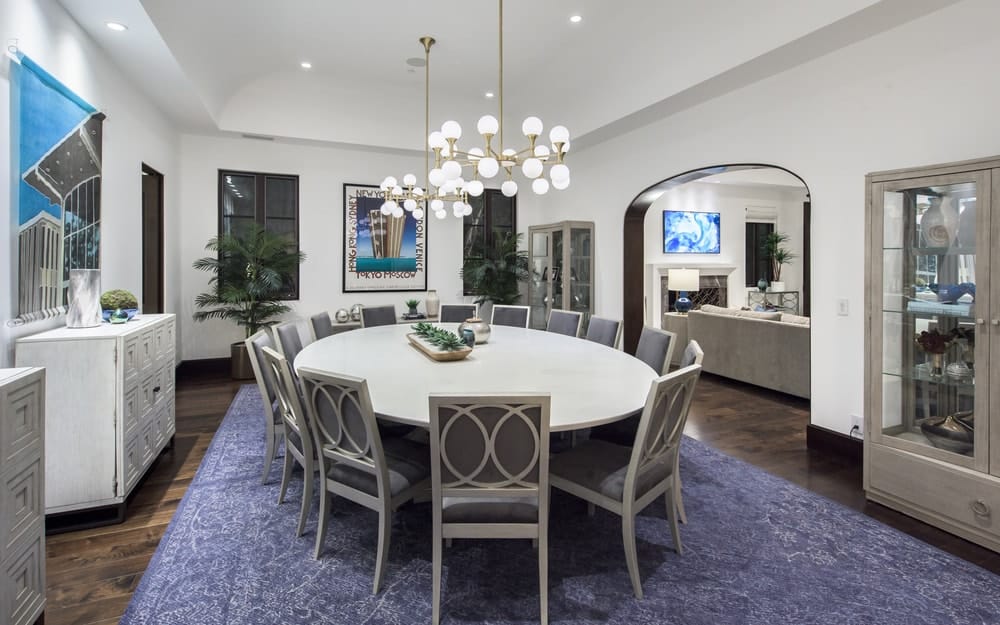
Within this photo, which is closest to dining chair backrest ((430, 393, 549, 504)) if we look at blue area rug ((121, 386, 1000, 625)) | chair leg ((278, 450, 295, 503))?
blue area rug ((121, 386, 1000, 625))

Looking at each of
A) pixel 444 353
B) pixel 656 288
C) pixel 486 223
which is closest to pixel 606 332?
pixel 444 353

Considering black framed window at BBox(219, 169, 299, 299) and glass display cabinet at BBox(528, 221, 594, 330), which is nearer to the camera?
glass display cabinet at BBox(528, 221, 594, 330)

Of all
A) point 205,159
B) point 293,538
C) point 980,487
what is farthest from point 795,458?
point 205,159

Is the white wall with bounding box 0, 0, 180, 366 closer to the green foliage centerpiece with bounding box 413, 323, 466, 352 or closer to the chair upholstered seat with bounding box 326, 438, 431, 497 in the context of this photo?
the chair upholstered seat with bounding box 326, 438, 431, 497

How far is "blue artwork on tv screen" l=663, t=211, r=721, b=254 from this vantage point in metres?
8.45

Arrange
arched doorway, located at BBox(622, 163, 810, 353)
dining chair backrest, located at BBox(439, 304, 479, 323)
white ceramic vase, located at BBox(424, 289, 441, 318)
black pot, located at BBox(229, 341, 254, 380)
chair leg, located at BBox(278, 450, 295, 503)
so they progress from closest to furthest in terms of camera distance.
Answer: chair leg, located at BBox(278, 450, 295, 503), dining chair backrest, located at BBox(439, 304, 479, 323), arched doorway, located at BBox(622, 163, 810, 353), black pot, located at BBox(229, 341, 254, 380), white ceramic vase, located at BBox(424, 289, 441, 318)

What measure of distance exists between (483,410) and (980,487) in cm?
242

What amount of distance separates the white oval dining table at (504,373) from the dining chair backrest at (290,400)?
0.15 m

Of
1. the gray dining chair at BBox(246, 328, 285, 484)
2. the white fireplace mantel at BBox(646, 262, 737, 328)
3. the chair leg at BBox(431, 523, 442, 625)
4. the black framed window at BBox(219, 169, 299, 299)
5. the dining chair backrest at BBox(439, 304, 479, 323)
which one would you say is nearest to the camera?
the chair leg at BBox(431, 523, 442, 625)

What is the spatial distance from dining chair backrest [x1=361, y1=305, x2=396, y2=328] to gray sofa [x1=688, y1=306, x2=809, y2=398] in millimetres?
3488

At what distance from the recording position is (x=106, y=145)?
12.3ft

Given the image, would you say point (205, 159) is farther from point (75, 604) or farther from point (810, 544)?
point (810, 544)

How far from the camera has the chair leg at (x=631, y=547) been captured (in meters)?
1.99

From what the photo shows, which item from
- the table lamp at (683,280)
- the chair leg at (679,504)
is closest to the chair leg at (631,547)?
the chair leg at (679,504)
